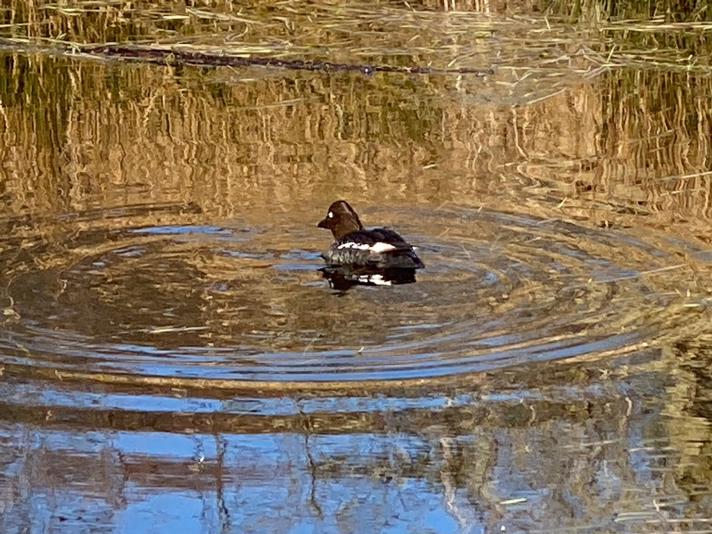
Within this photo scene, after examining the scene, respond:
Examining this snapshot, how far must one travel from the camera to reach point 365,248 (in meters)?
7.63

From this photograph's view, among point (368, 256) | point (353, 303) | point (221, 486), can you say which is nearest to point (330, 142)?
point (368, 256)

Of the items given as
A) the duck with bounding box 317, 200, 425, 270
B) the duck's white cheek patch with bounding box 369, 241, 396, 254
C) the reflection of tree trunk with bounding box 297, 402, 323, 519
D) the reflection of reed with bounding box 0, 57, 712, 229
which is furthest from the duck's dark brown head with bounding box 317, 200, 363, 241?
the reflection of tree trunk with bounding box 297, 402, 323, 519

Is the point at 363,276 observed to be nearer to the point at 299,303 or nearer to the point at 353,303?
the point at 353,303

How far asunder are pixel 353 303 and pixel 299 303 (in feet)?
0.76

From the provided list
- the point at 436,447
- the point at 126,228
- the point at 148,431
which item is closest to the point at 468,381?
the point at 436,447

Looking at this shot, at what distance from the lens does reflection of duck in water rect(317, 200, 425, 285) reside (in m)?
7.47

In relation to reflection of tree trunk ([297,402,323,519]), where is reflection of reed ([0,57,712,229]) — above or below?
above

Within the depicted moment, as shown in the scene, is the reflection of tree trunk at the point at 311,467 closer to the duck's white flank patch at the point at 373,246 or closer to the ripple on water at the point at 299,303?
the ripple on water at the point at 299,303

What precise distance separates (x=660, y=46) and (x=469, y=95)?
1993mm

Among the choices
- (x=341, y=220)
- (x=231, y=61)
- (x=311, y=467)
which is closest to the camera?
(x=311, y=467)

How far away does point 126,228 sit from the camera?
316 inches

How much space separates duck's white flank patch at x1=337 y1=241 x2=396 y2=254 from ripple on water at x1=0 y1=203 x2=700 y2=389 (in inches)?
7.7

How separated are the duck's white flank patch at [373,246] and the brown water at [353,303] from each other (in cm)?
20

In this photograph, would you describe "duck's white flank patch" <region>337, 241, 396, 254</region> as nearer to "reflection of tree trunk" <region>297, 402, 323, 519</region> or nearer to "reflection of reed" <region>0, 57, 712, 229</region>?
"reflection of reed" <region>0, 57, 712, 229</region>
